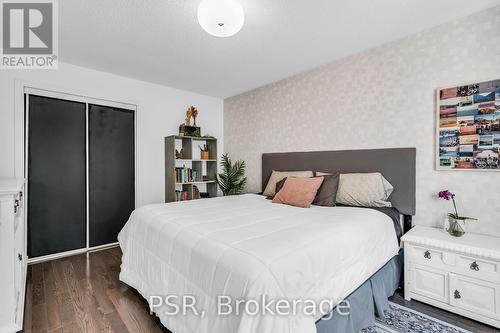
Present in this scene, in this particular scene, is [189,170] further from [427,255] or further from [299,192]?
[427,255]

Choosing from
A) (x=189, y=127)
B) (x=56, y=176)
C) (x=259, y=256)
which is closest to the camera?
(x=259, y=256)

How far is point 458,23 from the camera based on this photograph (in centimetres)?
211

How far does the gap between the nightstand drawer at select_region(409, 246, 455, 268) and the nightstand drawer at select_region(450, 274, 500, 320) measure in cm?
10

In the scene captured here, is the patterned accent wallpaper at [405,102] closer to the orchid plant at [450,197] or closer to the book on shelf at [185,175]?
the orchid plant at [450,197]

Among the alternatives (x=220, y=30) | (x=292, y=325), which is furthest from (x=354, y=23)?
(x=292, y=325)

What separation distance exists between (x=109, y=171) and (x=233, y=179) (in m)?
1.82

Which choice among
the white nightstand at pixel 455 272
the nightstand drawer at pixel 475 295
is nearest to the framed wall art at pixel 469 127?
the white nightstand at pixel 455 272

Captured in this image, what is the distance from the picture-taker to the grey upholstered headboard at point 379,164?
2.34m

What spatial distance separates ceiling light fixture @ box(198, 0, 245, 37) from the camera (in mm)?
1590

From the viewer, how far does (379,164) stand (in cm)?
254

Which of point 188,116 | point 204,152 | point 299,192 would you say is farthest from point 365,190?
point 188,116

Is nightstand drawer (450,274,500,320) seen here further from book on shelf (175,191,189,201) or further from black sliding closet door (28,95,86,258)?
black sliding closet door (28,95,86,258)

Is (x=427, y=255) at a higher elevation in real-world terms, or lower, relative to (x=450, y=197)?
lower

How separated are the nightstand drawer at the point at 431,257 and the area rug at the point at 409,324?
380 millimetres
